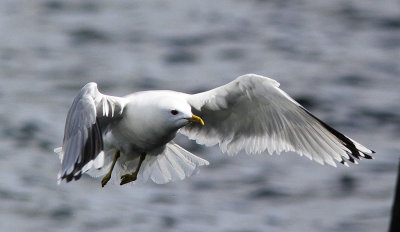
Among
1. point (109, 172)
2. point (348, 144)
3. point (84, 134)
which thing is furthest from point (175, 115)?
point (348, 144)

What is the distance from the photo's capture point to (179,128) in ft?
16.8

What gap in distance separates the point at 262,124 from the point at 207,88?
24.2ft

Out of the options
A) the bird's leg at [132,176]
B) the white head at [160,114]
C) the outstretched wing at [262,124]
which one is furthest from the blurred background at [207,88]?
the white head at [160,114]

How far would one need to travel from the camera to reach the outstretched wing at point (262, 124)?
5.20 m

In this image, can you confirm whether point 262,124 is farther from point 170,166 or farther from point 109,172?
point 109,172

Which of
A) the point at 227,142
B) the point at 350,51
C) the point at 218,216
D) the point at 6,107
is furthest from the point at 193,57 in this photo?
the point at 227,142

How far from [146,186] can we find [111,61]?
384 cm

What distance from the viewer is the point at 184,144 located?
1127cm

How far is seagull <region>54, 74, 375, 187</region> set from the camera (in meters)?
4.75

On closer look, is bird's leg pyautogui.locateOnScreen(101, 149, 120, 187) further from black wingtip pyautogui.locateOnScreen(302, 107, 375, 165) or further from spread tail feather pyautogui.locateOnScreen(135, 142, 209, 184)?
black wingtip pyautogui.locateOnScreen(302, 107, 375, 165)

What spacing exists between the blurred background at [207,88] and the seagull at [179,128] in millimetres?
4656

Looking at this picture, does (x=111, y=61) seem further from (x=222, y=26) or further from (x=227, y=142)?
(x=227, y=142)

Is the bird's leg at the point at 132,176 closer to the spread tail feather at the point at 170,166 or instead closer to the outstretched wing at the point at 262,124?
the spread tail feather at the point at 170,166

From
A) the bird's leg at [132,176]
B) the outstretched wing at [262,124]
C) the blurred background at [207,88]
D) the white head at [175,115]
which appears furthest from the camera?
the blurred background at [207,88]
